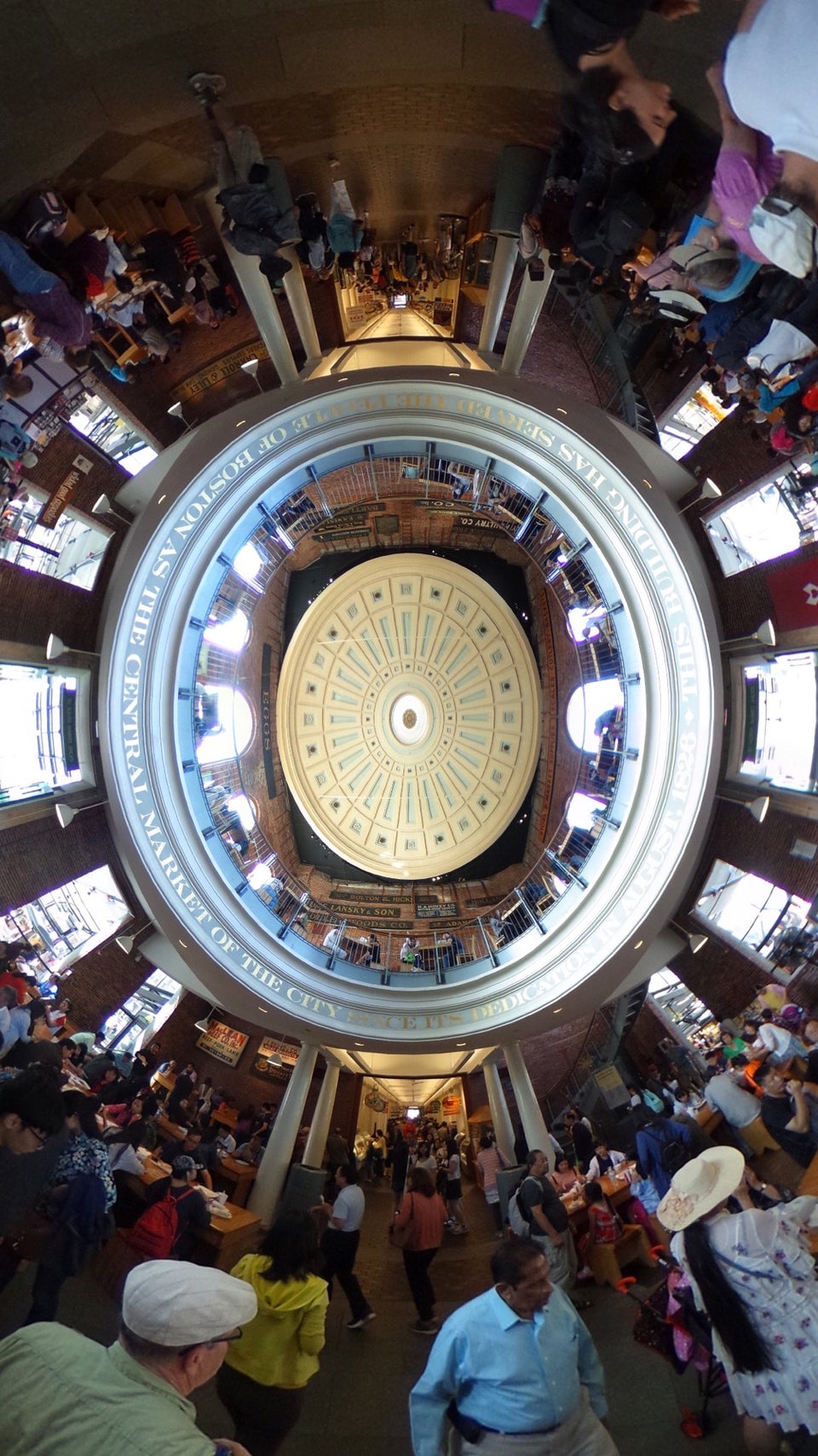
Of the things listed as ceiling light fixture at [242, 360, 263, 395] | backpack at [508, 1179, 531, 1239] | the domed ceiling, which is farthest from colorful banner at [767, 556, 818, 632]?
the domed ceiling

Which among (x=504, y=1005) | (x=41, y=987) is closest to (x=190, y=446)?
(x=41, y=987)

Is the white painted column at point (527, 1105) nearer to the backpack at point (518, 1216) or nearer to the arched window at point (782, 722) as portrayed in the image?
the backpack at point (518, 1216)

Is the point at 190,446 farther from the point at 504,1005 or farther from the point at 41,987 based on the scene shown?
the point at 504,1005

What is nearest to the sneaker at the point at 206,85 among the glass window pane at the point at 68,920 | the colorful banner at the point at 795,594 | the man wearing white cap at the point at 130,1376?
the colorful banner at the point at 795,594

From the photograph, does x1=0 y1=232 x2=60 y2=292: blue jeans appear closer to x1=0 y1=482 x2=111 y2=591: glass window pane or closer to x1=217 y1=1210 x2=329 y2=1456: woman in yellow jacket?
x1=0 y1=482 x2=111 y2=591: glass window pane

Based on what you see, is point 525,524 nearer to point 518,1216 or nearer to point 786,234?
point 786,234
